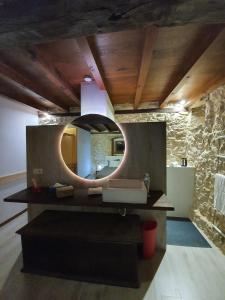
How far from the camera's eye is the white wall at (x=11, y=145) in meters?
3.42

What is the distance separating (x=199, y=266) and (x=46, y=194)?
2.02 meters

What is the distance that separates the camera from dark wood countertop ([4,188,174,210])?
6.19 ft

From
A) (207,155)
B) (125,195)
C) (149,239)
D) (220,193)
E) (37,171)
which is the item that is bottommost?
(149,239)

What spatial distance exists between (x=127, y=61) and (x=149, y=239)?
210 centimetres

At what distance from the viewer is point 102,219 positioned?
2.20m

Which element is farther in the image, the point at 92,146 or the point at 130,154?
the point at 92,146

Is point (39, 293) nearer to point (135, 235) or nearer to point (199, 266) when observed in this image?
point (135, 235)

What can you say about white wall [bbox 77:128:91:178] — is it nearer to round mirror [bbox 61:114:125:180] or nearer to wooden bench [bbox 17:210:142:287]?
round mirror [bbox 61:114:125:180]

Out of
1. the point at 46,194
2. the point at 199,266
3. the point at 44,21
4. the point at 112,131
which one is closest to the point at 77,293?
the point at 46,194

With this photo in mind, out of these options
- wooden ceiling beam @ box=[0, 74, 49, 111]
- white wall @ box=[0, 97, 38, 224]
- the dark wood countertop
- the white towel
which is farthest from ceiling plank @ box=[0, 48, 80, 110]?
the white towel

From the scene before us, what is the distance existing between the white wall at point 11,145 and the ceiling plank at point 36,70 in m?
0.89

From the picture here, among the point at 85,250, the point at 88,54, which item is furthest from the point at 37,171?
the point at 88,54

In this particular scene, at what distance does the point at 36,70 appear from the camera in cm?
225

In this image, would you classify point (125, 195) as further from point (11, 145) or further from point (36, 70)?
point (11, 145)
